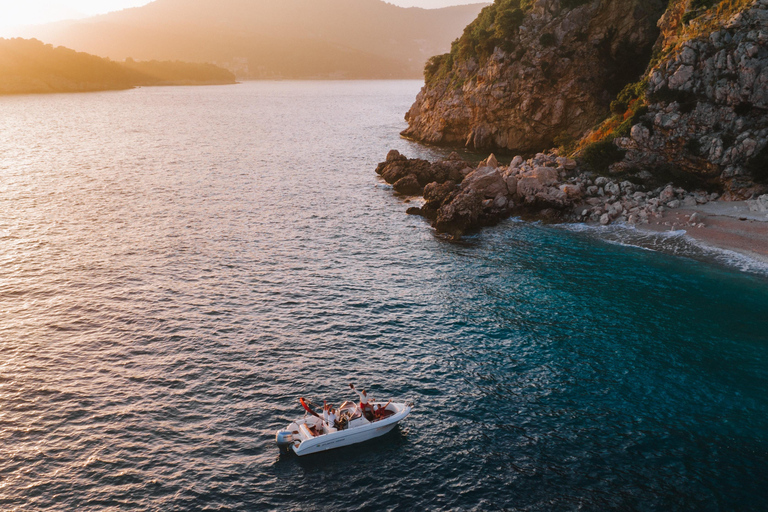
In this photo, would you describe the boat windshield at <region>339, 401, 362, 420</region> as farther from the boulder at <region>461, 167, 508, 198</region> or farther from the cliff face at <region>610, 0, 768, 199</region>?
the cliff face at <region>610, 0, 768, 199</region>

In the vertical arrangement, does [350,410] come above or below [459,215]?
below

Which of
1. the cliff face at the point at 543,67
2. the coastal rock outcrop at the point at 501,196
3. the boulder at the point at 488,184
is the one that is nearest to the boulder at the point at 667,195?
the coastal rock outcrop at the point at 501,196

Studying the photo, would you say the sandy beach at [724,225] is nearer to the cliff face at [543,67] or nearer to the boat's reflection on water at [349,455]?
the cliff face at [543,67]

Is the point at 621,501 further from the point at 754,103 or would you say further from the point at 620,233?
the point at 754,103

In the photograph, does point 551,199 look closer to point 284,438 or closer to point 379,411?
point 379,411

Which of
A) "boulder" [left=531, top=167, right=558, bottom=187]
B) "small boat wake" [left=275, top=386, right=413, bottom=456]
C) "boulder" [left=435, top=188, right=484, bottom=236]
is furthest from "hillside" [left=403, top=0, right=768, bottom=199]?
"small boat wake" [left=275, top=386, right=413, bottom=456]

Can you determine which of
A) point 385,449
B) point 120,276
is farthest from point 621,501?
point 120,276

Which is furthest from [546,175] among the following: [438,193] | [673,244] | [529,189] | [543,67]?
[543,67]
